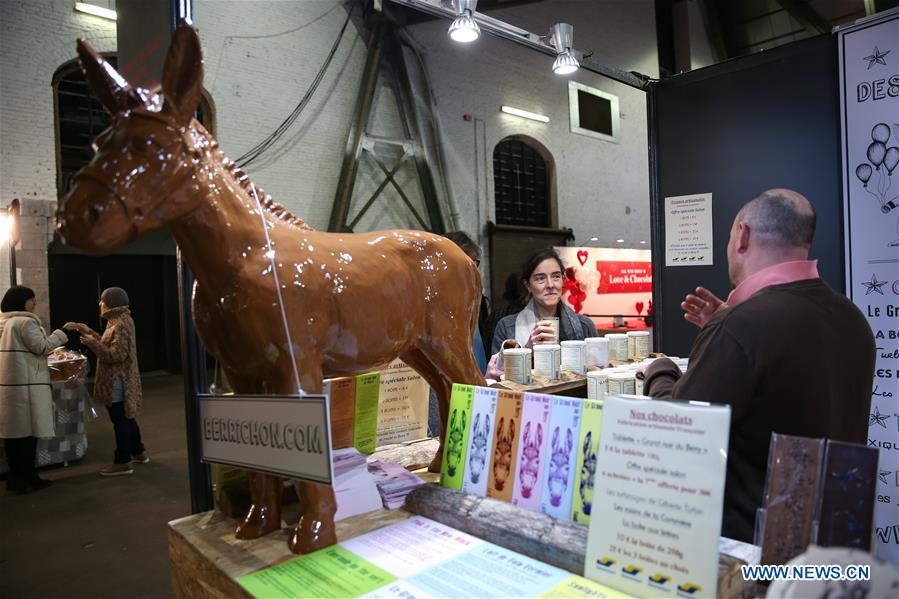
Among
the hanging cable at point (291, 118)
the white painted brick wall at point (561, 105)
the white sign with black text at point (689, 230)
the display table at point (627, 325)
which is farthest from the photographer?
the white painted brick wall at point (561, 105)

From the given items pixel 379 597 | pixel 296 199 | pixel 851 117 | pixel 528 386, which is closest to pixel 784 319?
pixel 528 386

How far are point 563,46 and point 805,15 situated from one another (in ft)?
15.7

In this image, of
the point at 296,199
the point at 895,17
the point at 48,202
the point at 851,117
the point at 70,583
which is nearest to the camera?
the point at 895,17

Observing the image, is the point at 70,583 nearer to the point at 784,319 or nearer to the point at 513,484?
Answer: the point at 513,484

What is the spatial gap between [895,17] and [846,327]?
1.88m

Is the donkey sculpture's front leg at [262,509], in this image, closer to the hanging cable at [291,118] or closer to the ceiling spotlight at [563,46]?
the ceiling spotlight at [563,46]

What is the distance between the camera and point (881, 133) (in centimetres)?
247

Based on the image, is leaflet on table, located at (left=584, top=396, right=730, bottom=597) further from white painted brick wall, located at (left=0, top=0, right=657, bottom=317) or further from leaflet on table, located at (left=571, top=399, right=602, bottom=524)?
white painted brick wall, located at (left=0, top=0, right=657, bottom=317)

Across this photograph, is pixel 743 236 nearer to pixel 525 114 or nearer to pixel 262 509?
pixel 262 509

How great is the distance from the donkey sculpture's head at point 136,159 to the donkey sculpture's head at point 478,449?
26.6 inches

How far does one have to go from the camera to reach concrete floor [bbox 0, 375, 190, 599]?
3.13 meters

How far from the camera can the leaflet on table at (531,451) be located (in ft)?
3.31

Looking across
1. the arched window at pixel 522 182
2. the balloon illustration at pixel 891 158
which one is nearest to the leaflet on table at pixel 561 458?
the balloon illustration at pixel 891 158

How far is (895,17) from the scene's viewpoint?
2.41m
